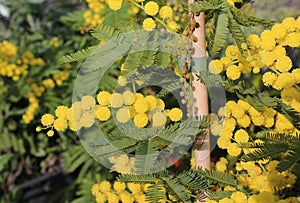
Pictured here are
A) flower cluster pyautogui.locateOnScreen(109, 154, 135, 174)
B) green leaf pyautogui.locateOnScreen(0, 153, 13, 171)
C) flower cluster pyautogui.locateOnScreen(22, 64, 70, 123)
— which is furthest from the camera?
green leaf pyautogui.locateOnScreen(0, 153, 13, 171)

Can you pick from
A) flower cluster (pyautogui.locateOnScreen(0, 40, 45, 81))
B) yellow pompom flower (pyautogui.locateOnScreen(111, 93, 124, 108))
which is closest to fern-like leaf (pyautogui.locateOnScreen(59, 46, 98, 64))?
yellow pompom flower (pyautogui.locateOnScreen(111, 93, 124, 108))

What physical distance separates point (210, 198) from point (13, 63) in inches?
90.5

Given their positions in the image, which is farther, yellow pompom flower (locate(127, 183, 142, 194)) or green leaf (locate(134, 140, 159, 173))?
yellow pompom flower (locate(127, 183, 142, 194))

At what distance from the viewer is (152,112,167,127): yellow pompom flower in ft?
4.69

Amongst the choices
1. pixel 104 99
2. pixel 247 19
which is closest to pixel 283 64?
pixel 247 19

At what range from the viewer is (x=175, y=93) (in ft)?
5.28

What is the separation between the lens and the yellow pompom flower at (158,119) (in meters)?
1.43

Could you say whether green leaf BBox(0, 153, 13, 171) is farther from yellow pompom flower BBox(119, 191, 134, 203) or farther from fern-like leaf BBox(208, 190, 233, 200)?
fern-like leaf BBox(208, 190, 233, 200)

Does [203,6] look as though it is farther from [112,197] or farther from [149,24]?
[112,197]

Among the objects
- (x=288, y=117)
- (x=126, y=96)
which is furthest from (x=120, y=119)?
(x=288, y=117)

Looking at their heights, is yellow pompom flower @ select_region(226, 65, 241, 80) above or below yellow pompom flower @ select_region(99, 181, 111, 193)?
above

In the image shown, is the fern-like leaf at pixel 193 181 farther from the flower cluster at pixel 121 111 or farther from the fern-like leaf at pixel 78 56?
the fern-like leaf at pixel 78 56

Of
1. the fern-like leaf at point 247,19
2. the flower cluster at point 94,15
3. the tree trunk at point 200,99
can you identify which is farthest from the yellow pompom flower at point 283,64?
the flower cluster at point 94,15

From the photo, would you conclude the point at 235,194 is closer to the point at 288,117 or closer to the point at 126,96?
the point at 288,117
